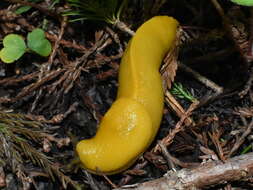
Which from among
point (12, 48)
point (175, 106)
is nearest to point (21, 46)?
point (12, 48)

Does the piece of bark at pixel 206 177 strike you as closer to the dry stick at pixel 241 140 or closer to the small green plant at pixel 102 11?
the dry stick at pixel 241 140

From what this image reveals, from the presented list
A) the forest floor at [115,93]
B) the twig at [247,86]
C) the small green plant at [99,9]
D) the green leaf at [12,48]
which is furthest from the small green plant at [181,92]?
the green leaf at [12,48]

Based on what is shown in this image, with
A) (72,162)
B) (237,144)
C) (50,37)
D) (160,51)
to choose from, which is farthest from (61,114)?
(237,144)

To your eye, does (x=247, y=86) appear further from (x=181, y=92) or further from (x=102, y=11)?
(x=102, y=11)

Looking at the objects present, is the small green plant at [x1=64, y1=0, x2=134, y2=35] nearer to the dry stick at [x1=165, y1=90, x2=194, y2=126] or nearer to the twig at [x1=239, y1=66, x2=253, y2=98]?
the dry stick at [x1=165, y1=90, x2=194, y2=126]

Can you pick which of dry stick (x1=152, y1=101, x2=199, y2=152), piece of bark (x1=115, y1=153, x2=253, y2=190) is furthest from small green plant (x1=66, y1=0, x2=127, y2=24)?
piece of bark (x1=115, y1=153, x2=253, y2=190)
